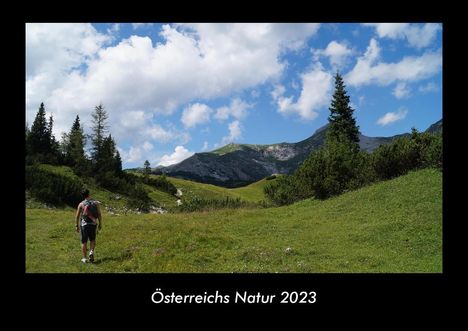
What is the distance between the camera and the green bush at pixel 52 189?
160 ft

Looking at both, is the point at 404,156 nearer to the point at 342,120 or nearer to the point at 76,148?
the point at 342,120

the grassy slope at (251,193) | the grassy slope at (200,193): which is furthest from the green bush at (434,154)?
the grassy slope at (251,193)

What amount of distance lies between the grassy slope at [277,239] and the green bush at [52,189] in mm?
12703

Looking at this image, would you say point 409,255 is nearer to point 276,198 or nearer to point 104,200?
point 276,198

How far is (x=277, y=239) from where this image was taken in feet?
83.5

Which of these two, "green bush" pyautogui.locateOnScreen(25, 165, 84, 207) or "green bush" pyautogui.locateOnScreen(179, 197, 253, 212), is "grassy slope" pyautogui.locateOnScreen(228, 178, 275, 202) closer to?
"green bush" pyautogui.locateOnScreen(179, 197, 253, 212)

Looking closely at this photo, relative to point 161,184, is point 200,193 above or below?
below

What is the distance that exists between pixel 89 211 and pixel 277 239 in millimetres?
11506

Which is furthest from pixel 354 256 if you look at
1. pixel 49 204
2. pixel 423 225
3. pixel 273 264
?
pixel 49 204

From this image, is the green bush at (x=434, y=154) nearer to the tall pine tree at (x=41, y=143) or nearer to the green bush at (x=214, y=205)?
the green bush at (x=214, y=205)

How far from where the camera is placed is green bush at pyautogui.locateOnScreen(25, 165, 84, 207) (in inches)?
1915

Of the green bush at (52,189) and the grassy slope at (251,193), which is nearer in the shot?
the green bush at (52,189)

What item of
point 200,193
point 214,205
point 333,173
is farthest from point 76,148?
point 333,173
